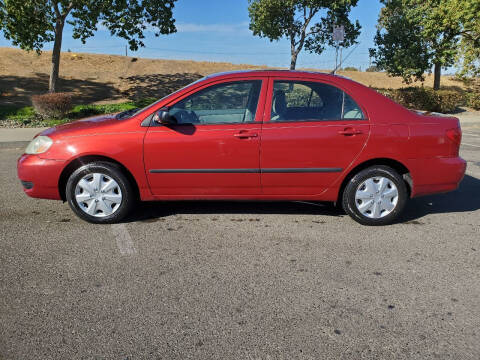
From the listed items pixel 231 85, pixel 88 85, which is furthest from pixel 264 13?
pixel 231 85

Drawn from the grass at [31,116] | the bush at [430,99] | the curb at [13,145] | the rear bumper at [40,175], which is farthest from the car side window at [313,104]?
the bush at [430,99]

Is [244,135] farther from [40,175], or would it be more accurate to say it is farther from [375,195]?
[40,175]

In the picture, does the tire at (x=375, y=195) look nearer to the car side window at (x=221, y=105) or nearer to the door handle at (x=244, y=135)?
the door handle at (x=244, y=135)

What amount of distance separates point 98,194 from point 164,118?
109cm

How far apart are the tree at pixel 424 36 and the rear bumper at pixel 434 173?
17058mm

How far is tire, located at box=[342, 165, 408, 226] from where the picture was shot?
13.5ft

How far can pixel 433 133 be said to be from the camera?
4.13 meters

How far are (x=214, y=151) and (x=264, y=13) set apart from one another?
22983mm

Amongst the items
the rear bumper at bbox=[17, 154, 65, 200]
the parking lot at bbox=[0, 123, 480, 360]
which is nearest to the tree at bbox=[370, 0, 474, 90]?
the parking lot at bbox=[0, 123, 480, 360]

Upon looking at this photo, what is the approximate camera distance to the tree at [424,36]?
18.3 meters

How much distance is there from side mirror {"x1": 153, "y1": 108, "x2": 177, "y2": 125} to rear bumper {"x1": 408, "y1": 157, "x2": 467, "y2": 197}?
8.30ft

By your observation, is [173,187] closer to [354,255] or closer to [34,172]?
[34,172]

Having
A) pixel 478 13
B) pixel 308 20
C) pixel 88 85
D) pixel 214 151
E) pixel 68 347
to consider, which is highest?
pixel 308 20

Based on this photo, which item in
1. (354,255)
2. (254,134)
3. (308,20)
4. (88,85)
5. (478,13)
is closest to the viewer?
(354,255)
